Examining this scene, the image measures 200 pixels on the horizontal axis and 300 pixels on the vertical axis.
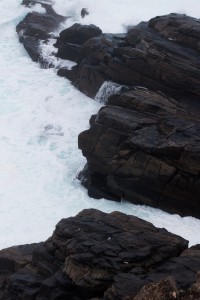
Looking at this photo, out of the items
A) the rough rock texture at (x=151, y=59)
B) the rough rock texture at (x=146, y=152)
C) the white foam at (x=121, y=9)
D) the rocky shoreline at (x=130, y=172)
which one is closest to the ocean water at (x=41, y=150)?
the white foam at (x=121, y=9)

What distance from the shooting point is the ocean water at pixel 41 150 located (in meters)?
17.0

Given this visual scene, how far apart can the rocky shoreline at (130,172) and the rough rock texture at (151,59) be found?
5cm

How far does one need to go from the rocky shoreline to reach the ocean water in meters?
0.70

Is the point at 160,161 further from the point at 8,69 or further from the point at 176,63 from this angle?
the point at 8,69

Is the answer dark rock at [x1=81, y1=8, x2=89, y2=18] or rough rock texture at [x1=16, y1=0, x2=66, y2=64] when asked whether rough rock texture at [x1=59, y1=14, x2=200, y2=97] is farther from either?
dark rock at [x1=81, y1=8, x2=89, y2=18]

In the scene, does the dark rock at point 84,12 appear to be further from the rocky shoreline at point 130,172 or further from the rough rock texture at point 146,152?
the rough rock texture at point 146,152

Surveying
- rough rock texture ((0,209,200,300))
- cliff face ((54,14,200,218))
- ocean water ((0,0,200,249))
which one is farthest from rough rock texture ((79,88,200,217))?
rough rock texture ((0,209,200,300))

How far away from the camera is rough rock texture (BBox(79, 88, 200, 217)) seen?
16.2 metres

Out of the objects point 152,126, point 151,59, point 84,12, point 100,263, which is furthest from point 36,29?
point 100,263

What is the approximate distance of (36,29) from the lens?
33688 mm

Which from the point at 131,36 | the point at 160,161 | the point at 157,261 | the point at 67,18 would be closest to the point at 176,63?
the point at 131,36

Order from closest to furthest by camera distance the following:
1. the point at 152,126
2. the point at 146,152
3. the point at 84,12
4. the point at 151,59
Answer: the point at 146,152 → the point at 152,126 → the point at 151,59 → the point at 84,12

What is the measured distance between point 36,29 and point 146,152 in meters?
20.6

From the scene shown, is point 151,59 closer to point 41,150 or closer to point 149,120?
point 149,120
